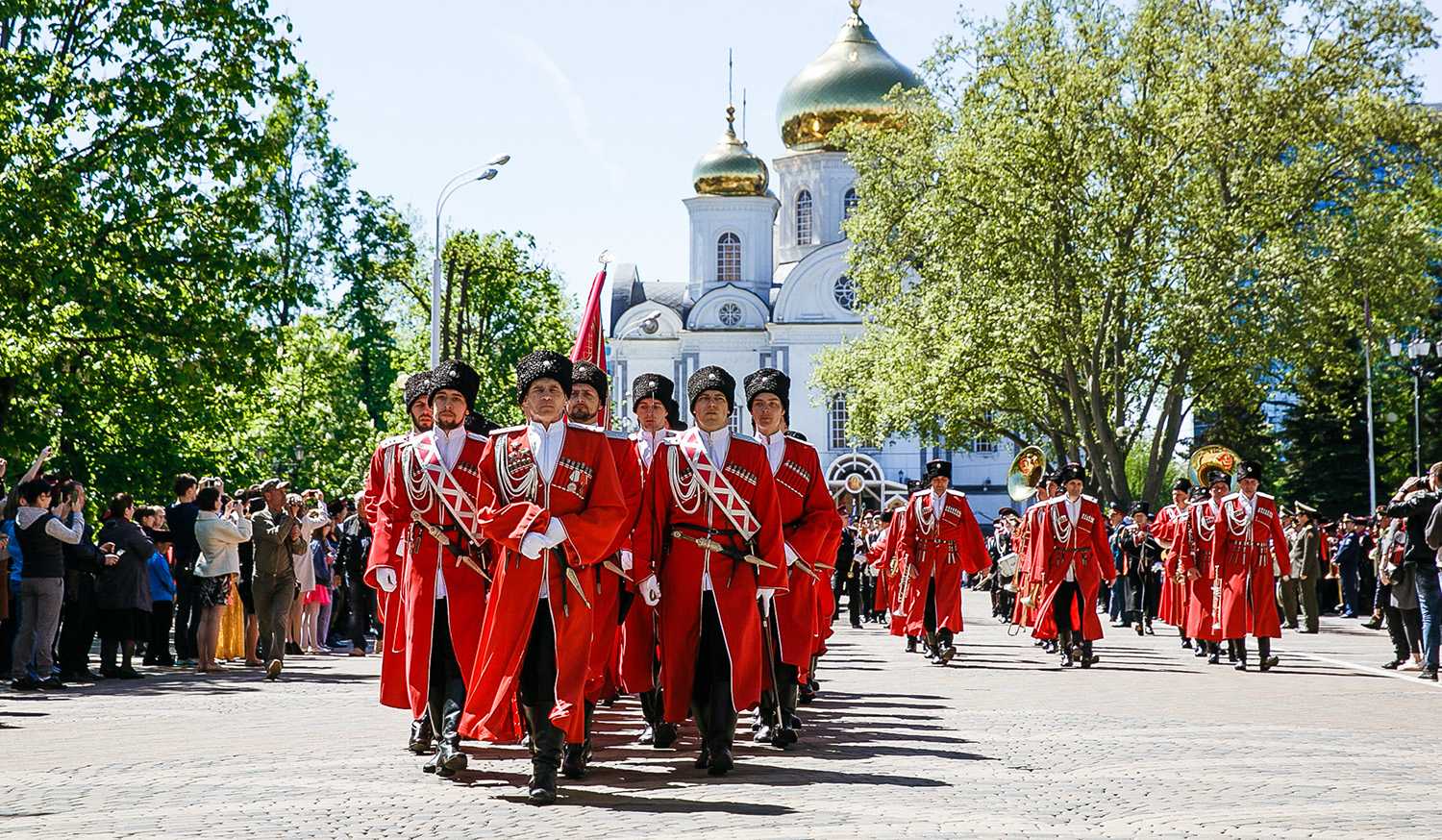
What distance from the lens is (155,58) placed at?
26.9 meters

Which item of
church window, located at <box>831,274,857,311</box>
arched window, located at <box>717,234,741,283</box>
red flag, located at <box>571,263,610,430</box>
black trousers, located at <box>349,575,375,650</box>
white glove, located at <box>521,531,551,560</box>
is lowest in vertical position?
black trousers, located at <box>349,575,375,650</box>

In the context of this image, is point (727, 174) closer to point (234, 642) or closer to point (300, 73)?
point (300, 73)

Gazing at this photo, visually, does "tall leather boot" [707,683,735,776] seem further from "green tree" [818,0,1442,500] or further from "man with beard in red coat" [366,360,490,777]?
"green tree" [818,0,1442,500]

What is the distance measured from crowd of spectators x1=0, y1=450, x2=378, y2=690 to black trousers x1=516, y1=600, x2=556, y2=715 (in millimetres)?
7732

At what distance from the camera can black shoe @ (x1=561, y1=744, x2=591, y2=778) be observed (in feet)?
30.3

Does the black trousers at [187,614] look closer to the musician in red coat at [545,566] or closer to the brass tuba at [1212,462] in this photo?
the musician in red coat at [545,566]

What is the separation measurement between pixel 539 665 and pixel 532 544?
585mm

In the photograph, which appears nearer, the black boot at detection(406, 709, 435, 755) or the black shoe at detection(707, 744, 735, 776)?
the black shoe at detection(707, 744, 735, 776)

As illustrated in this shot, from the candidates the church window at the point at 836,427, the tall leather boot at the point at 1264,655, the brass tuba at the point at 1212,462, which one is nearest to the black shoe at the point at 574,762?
the tall leather boot at the point at 1264,655

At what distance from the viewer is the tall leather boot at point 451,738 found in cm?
911

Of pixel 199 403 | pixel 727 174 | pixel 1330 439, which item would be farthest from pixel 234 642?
pixel 727 174

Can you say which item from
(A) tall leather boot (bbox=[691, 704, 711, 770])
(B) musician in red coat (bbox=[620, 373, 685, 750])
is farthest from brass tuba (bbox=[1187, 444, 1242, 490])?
→ (A) tall leather boot (bbox=[691, 704, 711, 770])

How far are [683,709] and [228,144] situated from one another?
19.5m

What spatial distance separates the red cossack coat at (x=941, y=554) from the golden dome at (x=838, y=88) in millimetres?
61213
